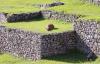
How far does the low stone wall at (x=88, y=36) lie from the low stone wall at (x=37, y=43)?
0.59 meters

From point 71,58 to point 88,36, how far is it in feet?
6.10

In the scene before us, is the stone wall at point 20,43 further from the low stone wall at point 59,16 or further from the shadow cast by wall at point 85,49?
the low stone wall at point 59,16

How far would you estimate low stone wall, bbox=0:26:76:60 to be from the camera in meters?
26.7

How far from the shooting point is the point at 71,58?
2628 cm

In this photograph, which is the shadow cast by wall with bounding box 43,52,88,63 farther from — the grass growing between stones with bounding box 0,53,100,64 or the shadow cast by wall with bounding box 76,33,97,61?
the shadow cast by wall with bounding box 76,33,97,61

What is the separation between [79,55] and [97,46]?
1696mm

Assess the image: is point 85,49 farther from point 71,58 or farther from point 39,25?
point 39,25

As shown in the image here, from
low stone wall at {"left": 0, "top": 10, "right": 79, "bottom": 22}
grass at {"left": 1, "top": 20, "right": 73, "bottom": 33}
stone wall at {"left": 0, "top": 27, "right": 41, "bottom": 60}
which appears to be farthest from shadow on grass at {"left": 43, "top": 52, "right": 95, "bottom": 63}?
low stone wall at {"left": 0, "top": 10, "right": 79, "bottom": 22}

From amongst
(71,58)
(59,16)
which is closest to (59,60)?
(71,58)

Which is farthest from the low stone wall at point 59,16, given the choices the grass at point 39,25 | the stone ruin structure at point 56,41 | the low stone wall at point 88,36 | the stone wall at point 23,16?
the low stone wall at point 88,36

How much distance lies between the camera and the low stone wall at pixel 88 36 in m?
25.8

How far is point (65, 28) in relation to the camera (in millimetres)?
28641

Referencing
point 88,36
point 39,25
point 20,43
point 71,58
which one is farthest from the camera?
point 39,25

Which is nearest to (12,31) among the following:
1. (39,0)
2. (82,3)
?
(82,3)
